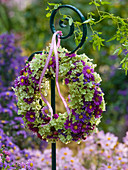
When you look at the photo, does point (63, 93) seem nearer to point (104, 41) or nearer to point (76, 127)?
point (104, 41)

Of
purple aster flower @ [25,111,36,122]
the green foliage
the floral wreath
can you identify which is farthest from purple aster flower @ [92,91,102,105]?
the green foliage

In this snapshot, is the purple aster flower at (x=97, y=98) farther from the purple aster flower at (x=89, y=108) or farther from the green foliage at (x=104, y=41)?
the green foliage at (x=104, y=41)

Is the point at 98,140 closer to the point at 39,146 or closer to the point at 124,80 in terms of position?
the point at 39,146

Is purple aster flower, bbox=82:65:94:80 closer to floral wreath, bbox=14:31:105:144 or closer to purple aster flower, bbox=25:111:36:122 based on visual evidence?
floral wreath, bbox=14:31:105:144

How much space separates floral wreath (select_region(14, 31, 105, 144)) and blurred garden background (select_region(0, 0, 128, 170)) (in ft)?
0.39

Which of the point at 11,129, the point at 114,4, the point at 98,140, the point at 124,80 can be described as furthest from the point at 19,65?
the point at 114,4

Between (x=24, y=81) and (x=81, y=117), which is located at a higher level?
(x=24, y=81)

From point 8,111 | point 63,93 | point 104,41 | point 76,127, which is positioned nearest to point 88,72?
point 76,127

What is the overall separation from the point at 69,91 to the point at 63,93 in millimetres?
1938

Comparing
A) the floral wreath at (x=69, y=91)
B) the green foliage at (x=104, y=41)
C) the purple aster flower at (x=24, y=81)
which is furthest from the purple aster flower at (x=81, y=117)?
the green foliage at (x=104, y=41)

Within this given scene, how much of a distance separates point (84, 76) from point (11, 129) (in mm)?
908

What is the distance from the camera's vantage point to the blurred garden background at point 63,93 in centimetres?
175

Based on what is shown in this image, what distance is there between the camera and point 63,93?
3.18m

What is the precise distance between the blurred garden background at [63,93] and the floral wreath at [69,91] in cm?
12
